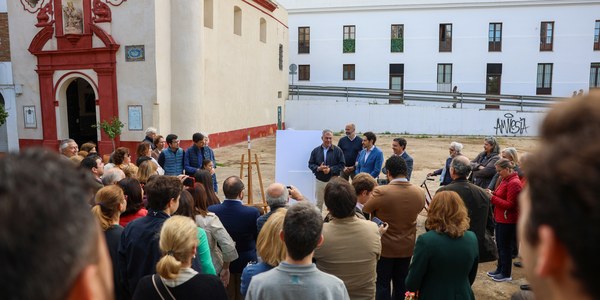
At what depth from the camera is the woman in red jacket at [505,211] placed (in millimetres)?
5410

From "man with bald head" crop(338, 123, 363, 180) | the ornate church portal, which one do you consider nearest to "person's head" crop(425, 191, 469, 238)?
"man with bald head" crop(338, 123, 363, 180)

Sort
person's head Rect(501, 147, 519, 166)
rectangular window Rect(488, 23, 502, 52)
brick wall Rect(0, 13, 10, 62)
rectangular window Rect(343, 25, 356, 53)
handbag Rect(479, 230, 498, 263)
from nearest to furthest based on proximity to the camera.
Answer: handbag Rect(479, 230, 498, 263)
person's head Rect(501, 147, 519, 166)
brick wall Rect(0, 13, 10, 62)
rectangular window Rect(488, 23, 502, 52)
rectangular window Rect(343, 25, 356, 53)

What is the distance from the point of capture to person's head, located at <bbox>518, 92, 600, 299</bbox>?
768 millimetres

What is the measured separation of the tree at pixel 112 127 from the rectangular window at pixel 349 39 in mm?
20379

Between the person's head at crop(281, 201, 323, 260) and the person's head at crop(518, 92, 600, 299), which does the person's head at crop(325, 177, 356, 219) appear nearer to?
the person's head at crop(281, 201, 323, 260)

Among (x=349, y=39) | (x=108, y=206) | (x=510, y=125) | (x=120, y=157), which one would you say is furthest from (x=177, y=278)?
(x=349, y=39)

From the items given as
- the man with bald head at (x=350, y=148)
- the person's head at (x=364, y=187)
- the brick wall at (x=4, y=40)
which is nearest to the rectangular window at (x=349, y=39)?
the brick wall at (x=4, y=40)

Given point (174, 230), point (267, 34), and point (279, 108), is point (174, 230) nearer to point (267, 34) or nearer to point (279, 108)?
point (267, 34)

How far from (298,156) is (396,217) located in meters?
4.72

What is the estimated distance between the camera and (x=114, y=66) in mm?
14312

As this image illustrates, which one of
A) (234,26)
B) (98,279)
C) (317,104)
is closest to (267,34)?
(234,26)

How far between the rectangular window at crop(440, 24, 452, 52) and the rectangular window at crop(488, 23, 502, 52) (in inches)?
106

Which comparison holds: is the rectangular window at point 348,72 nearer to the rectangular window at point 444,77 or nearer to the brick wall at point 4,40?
the rectangular window at point 444,77

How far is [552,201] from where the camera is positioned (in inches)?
32.3
